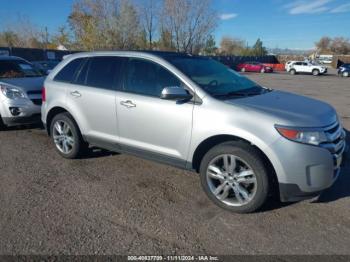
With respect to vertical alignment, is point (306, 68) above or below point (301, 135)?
below

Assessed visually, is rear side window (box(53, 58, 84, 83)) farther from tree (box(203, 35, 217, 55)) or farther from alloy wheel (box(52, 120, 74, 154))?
tree (box(203, 35, 217, 55))

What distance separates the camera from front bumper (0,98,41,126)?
6.59 metres

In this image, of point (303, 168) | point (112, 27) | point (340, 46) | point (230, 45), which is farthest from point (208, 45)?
point (340, 46)

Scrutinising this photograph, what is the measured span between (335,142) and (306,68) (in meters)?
39.6

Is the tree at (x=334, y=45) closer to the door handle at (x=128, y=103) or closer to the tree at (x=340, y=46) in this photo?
the tree at (x=340, y=46)

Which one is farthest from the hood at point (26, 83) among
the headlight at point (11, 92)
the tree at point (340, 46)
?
the tree at point (340, 46)

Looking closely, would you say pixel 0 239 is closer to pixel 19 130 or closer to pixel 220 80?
pixel 220 80

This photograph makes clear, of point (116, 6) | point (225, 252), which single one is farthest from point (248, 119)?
point (116, 6)

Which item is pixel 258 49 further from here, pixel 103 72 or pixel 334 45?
pixel 103 72

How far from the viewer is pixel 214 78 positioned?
4.23 meters

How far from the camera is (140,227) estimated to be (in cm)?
326

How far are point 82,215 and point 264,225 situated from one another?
6.40 ft

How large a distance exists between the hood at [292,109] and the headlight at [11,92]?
16.3 ft

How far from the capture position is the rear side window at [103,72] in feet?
14.8
